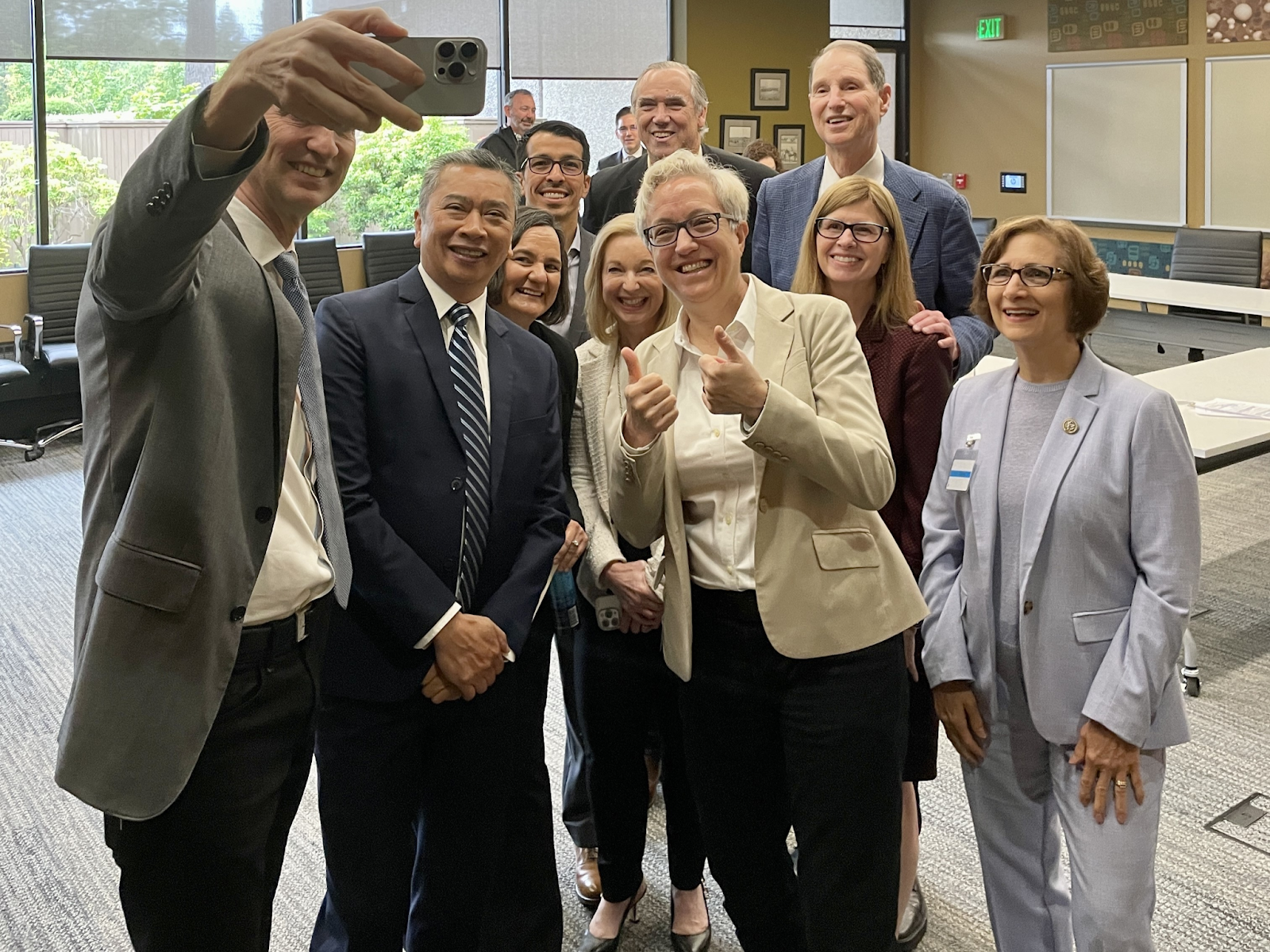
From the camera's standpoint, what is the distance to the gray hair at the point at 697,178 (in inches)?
77.2

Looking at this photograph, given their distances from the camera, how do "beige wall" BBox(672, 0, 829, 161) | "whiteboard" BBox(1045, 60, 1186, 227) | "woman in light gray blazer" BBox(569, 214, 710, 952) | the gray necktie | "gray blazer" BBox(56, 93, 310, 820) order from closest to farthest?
1. "gray blazer" BBox(56, 93, 310, 820)
2. the gray necktie
3. "woman in light gray blazer" BBox(569, 214, 710, 952)
4. "whiteboard" BBox(1045, 60, 1186, 227)
5. "beige wall" BBox(672, 0, 829, 161)

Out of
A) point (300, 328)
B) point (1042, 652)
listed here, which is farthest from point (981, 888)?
point (300, 328)

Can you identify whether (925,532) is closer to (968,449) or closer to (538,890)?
(968,449)

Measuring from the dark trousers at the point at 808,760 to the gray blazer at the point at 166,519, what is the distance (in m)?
0.82

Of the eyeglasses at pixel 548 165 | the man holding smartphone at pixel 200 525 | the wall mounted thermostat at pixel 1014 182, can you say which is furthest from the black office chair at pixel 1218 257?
the man holding smartphone at pixel 200 525

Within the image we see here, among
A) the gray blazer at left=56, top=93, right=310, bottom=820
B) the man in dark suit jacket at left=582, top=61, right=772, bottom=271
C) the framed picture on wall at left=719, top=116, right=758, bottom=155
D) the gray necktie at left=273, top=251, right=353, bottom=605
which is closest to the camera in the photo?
the gray blazer at left=56, top=93, right=310, bottom=820

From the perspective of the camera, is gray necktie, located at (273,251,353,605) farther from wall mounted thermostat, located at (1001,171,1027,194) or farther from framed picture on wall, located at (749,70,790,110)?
wall mounted thermostat, located at (1001,171,1027,194)

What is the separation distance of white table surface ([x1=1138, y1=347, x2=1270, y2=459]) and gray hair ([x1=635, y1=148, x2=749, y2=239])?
2.30 m

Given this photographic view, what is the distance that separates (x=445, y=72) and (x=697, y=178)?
0.84m

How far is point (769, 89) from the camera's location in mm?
10633

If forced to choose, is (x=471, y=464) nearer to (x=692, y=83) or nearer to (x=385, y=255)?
(x=692, y=83)

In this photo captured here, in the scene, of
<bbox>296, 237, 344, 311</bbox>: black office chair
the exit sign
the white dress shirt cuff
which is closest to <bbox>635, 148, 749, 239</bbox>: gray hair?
the white dress shirt cuff

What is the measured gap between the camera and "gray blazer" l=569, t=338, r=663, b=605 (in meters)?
2.40

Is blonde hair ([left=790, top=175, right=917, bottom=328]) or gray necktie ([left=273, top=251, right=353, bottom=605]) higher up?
blonde hair ([left=790, top=175, right=917, bottom=328])
